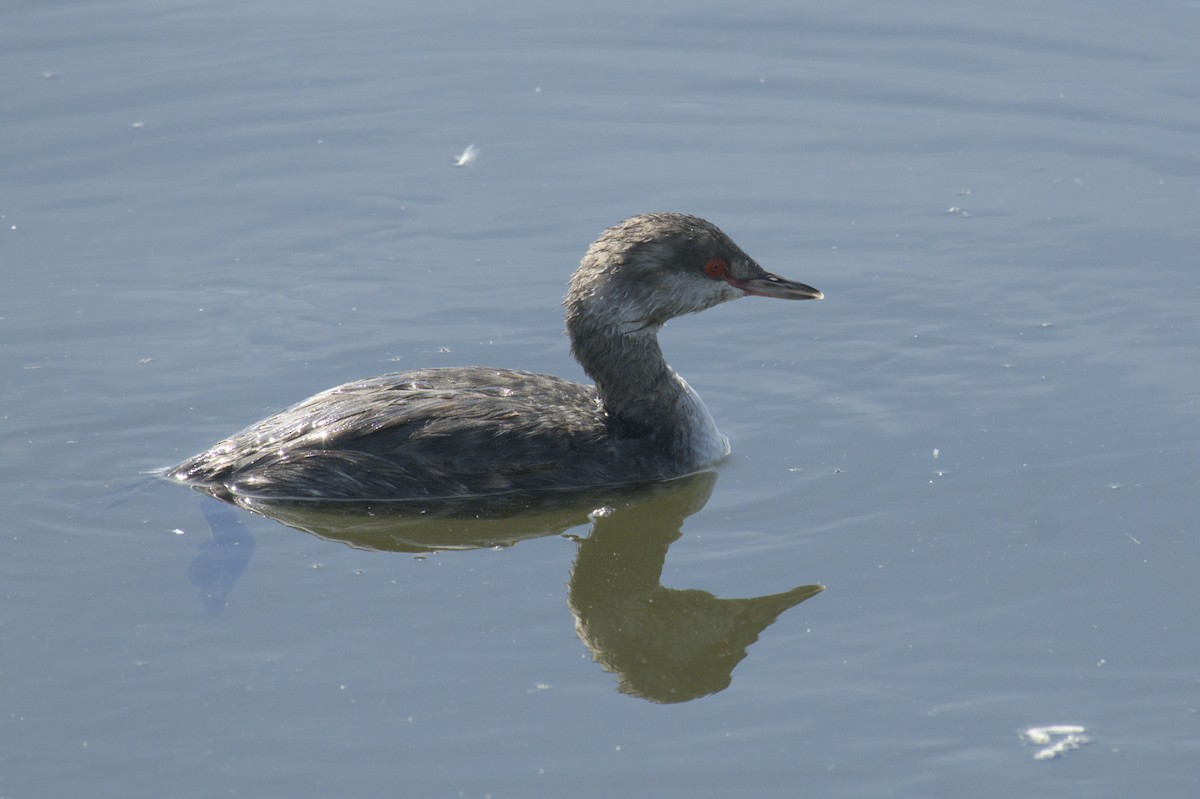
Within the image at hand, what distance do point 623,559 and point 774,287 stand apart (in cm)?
166

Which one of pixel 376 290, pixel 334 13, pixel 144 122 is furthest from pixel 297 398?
pixel 334 13

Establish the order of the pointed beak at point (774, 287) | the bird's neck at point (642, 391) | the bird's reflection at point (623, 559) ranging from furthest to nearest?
the pointed beak at point (774, 287)
the bird's neck at point (642, 391)
the bird's reflection at point (623, 559)

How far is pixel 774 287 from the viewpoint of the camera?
7.93 meters

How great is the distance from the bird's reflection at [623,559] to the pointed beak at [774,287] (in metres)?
0.95

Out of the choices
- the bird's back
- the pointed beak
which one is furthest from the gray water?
the pointed beak

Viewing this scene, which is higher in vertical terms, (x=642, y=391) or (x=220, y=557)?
(x=642, y=391)

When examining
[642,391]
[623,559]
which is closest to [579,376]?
[642,391]

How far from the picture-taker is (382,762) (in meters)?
5.50

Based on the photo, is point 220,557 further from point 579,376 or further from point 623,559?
point 579,376

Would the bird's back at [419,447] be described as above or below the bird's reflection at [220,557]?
above

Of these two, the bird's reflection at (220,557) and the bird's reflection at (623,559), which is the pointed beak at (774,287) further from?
the bird's reflection at (220,557)

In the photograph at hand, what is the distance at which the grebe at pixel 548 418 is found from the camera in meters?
7.30

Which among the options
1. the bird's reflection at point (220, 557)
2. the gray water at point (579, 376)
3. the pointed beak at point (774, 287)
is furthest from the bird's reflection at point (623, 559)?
the pointed beak at point (774, 287)

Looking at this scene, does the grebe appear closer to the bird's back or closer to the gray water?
the bird's back
